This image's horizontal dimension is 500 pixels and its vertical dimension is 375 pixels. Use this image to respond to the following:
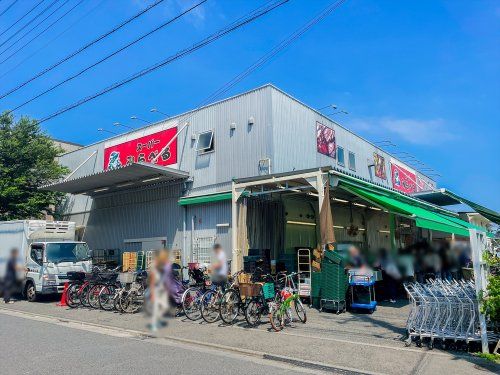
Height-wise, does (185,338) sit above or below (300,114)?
below

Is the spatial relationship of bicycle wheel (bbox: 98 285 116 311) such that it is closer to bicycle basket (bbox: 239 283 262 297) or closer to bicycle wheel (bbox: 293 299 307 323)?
bicycle basket (bbox: 239 283 262 297)

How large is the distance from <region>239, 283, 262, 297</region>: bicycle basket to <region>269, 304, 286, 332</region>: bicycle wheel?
2.07 feet

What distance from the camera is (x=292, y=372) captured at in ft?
25.3

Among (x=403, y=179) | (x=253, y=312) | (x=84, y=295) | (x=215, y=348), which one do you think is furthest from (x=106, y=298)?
(x=403, y=179)

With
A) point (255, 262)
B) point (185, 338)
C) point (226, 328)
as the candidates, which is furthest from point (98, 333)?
point (255, 262)

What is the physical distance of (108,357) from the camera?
855 centimetres

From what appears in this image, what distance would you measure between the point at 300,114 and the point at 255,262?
26.1 feet

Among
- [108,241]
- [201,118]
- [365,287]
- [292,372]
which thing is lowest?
[292,372]

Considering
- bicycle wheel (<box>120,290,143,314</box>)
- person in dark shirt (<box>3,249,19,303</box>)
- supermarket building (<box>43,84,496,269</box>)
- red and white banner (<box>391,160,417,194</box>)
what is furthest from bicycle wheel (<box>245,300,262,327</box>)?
red and white banner (<box>391,160,417,194</box>)

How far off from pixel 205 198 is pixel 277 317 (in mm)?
9166

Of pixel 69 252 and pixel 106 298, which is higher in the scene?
pixel 69 252

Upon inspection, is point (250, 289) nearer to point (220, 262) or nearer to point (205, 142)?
point (220, 262)

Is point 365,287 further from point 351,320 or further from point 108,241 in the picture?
point 108,241

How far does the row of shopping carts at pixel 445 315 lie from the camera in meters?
8.65
